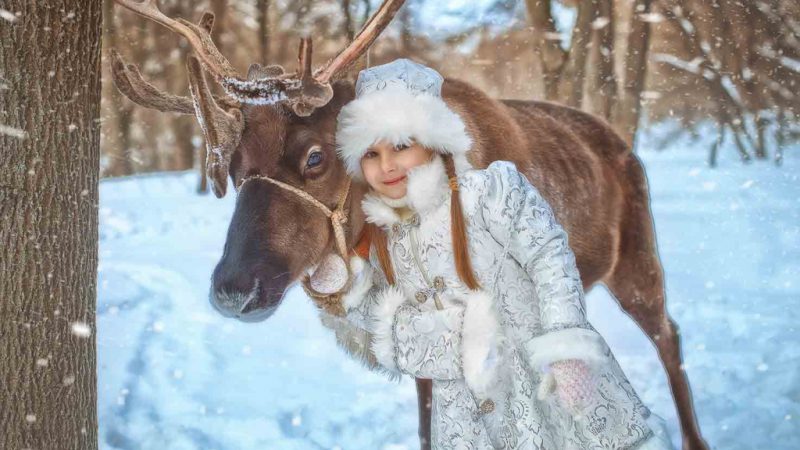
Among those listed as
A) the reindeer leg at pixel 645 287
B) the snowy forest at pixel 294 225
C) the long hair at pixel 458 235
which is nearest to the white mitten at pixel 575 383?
the long hair at pixel 458 235

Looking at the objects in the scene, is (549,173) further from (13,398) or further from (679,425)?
(13,398)

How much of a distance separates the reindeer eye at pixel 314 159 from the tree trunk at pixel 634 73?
402 centimetres

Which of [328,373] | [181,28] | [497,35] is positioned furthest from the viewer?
[497,35]

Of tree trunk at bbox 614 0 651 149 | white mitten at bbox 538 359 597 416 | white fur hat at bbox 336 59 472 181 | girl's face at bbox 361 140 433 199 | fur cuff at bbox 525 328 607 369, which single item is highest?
tree trunk at bbox 614 0 651 149

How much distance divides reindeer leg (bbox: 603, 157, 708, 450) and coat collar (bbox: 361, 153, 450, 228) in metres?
1.74

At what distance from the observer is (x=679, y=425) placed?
3.77 m

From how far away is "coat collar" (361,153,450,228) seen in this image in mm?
2156

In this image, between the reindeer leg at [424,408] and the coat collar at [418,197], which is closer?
the coat collar at [418,197]

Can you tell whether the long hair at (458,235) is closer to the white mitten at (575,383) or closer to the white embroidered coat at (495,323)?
the white embroidered coat at (495,323)

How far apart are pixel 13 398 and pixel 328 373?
216cm

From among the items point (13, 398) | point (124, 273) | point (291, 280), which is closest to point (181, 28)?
point (291, 280)

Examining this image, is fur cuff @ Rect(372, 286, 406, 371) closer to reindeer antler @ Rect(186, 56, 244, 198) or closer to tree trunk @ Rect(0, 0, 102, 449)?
reindeer antler @ Rect(186, 56, 244, 198)

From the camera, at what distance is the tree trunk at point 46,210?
248 cm

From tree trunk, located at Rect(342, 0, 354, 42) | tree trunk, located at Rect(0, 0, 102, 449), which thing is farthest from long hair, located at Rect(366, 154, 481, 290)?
tree trunk, located at Rect(342, 0, 354, 42)
